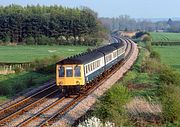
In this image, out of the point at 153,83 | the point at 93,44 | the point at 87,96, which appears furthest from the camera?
the point at 93,44

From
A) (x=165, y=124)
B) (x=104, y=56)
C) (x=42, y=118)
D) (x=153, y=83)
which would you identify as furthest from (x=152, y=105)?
(x=104, y=56)

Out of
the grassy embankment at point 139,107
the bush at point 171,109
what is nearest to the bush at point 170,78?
the grassy embankment at point 139,107

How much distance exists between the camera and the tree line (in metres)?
108

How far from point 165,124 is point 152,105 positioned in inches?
164

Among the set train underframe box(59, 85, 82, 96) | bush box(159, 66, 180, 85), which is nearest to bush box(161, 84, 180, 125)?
train underframe box(59, 85, 82, 96)

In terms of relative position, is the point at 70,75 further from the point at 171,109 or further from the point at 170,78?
the point at 171,109

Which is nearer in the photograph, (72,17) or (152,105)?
(152,105)

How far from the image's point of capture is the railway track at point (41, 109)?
20.6 metres

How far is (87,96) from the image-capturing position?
2769 centimetres

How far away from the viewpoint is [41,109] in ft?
77.9

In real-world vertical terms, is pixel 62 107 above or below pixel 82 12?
below

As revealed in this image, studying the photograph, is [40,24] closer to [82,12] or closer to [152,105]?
[82,12]

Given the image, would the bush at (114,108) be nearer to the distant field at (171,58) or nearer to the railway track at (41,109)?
the railway track at (41,109)

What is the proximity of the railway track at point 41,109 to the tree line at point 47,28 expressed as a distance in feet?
254
